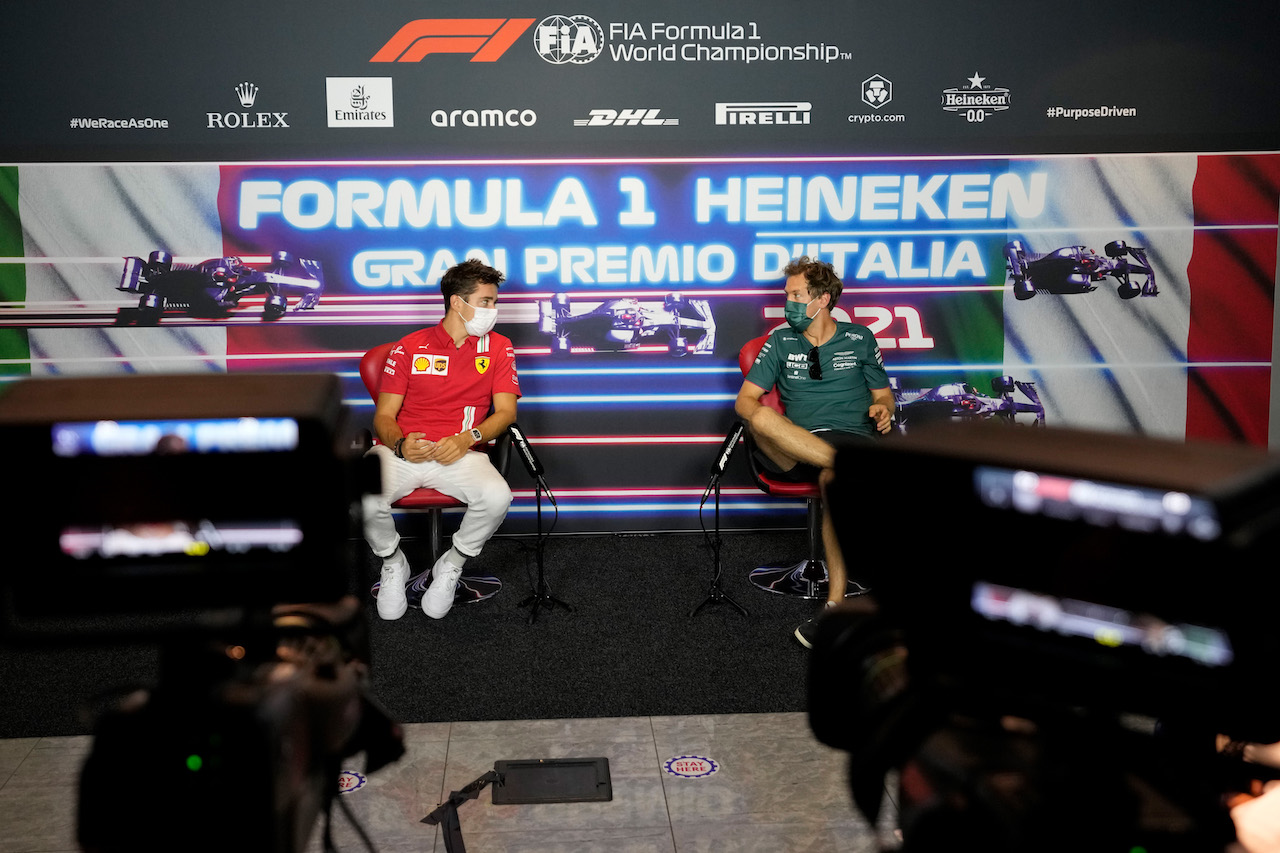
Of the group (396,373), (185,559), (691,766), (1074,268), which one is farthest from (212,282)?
(1074,268)

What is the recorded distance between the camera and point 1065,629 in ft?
3.33

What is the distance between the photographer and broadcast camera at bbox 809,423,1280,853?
3.03 ft

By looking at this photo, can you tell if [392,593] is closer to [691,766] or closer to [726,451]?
[726,451]

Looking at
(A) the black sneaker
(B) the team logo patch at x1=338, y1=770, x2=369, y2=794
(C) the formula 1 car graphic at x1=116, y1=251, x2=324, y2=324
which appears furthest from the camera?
(C) the formula 1 car graphic at x1=116, y1=251, x2=324, y2=324

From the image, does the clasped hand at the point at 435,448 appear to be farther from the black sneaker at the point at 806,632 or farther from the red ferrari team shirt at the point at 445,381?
the black sneaker at the point at 806,632

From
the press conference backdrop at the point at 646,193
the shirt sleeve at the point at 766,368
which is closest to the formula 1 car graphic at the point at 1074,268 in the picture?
Answer: the press conference backdrop at the point at 646,193

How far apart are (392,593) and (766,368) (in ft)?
5.54

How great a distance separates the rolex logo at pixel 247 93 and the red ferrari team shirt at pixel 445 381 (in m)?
1.36

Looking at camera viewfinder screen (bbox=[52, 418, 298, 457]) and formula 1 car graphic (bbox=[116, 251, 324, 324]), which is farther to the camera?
formula 1 car graphic (bbox=[116, 251, 324, 324])

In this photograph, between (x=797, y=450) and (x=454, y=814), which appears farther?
(x=797, y=450)

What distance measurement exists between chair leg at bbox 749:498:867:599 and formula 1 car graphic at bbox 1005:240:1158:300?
5.16 ft

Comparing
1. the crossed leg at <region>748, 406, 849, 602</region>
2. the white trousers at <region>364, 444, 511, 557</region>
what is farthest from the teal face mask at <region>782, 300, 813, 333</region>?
the white trousers at <region>364, 444, 511, 557</region>

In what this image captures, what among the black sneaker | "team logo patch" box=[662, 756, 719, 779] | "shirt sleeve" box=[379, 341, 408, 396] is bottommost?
"team logo patch" box=[662, 756, 719, 779]

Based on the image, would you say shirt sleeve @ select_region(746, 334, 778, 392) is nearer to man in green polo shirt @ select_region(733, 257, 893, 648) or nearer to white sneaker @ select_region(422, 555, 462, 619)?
man in green polo shirt @ select_region(733, 257, 893, 648)
